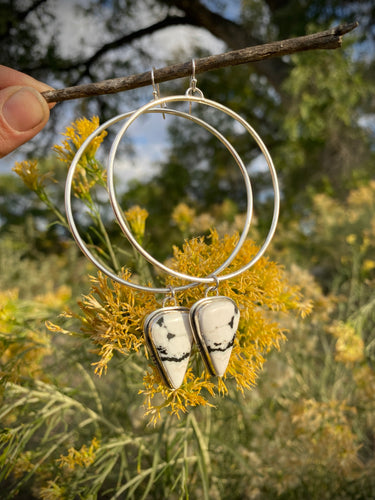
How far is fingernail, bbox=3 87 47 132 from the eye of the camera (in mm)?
450

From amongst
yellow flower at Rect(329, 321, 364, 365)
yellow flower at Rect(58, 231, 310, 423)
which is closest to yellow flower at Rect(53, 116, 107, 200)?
yellow flower at Rect(58, 231, 310, 423)

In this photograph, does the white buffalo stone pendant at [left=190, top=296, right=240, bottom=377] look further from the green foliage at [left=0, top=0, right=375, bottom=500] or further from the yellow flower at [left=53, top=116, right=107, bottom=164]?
the yellow flower at [left=53, top=116, right=107, bottom=164]

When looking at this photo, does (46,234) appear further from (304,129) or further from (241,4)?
(241,4)

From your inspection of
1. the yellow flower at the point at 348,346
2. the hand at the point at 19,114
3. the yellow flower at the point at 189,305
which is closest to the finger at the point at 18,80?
the hand at the point at 19,114

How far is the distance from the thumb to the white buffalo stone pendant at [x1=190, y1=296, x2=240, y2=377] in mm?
341

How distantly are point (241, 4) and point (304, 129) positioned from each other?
65 centimetres

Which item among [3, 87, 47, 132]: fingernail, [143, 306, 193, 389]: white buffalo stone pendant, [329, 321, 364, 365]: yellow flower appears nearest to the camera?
[143, 306, 193, 389]: white buffalo stone pendant

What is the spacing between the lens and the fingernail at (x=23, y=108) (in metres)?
0.45

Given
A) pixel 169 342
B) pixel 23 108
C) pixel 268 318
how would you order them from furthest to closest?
1. pixel 268 318
2. pixel 23 108
3. pixel 169 342

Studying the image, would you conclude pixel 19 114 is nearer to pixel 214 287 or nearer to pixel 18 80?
pixel 18 80

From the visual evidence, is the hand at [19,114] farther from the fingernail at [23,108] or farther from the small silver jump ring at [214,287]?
the small silver jump ring at [214,287]

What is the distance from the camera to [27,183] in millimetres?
512

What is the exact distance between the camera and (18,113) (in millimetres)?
454

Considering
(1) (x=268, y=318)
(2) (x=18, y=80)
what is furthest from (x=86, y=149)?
(1) (x=268, y=318)
